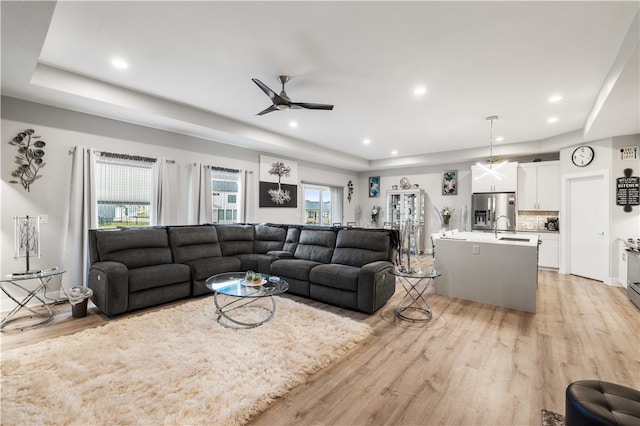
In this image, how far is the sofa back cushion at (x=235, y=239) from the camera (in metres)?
4.88

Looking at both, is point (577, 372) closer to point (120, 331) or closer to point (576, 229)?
point (120, 331)

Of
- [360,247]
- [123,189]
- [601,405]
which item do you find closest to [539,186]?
[360,247]

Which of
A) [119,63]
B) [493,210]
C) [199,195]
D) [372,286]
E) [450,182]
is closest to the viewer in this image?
[119,63]

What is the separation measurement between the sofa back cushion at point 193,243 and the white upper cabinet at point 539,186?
6665 millimetres

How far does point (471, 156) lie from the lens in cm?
698

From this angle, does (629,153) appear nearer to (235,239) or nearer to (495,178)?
(495,178)

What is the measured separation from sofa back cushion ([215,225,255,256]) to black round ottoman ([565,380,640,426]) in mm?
4491

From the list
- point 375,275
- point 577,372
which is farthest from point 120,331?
point 577,372

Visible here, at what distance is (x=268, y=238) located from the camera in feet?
17.4

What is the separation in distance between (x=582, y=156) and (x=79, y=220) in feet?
28.3

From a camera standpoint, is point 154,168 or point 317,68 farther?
point 154,168

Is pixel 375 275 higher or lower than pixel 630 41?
lower

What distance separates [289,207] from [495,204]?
4.98 metres

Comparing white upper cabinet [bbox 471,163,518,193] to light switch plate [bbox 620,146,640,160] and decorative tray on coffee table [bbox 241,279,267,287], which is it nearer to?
light switch plate [bbox 620,146,640,160]
